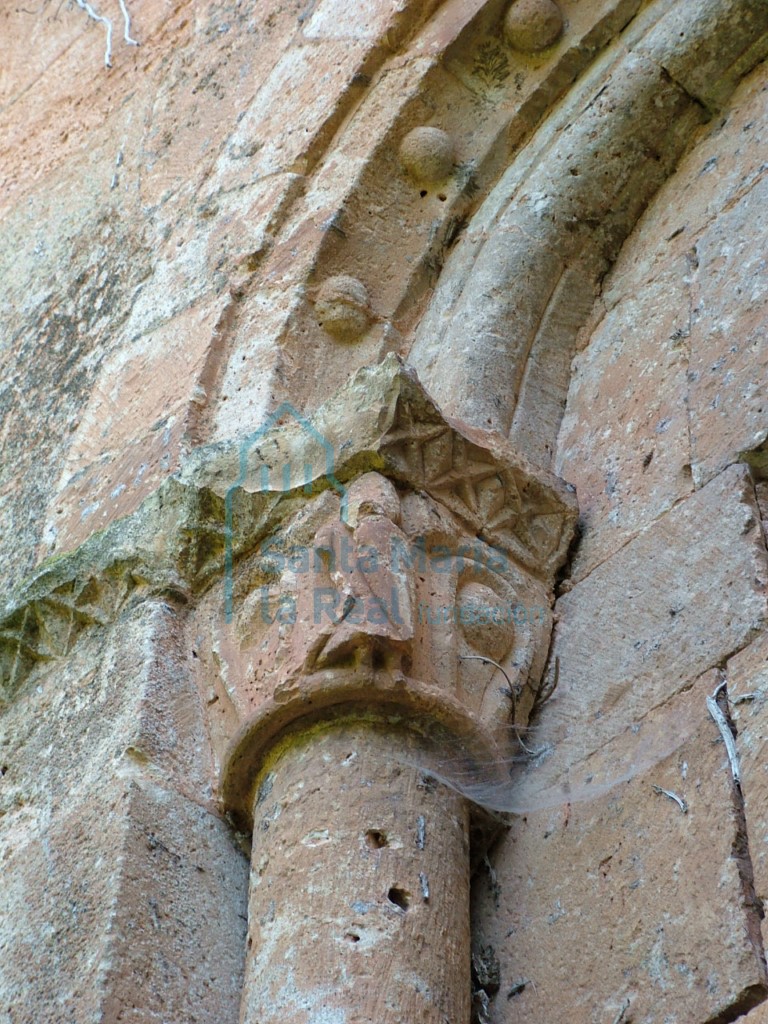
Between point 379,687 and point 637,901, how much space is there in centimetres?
46

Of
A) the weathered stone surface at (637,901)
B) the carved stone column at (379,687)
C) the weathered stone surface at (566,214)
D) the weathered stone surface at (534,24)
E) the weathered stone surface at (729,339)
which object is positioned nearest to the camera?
the weathered stone surface at (637,901)

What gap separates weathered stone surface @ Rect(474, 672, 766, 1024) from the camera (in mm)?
1738

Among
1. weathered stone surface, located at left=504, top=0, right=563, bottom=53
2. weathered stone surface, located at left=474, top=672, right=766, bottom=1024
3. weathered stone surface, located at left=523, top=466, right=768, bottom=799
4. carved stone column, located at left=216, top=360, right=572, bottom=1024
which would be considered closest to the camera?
weathered stone surface, located at left=474, top=672, right=766, bottom=1024

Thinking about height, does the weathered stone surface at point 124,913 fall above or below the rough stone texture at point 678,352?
above

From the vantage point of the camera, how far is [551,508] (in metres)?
2.43

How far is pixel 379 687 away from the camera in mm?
2021

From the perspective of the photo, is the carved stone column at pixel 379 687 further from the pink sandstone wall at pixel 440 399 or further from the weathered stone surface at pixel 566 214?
the weathered stone surface at pixel 566 214

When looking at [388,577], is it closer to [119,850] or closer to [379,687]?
[379,687]

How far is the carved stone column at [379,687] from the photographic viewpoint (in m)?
1.86

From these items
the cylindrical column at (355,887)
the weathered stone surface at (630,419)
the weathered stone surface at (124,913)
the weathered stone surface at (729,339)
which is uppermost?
the weathered stone surface at (124,913)

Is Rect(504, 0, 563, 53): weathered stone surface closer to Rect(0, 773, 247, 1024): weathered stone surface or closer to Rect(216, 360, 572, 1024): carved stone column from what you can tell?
Rect(216, 360, 572, 1024): carved stone column

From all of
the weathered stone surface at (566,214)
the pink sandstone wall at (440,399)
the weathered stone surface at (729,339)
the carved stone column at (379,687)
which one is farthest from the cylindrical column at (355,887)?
the weathered stone surface at (566,214)

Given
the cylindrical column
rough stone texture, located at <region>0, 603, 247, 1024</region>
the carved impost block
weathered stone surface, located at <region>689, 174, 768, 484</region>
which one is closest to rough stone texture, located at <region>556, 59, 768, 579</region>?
weathered stone surface, located at <region>689, 174, 768, 484</region>

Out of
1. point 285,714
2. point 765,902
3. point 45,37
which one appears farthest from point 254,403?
point 45,37
